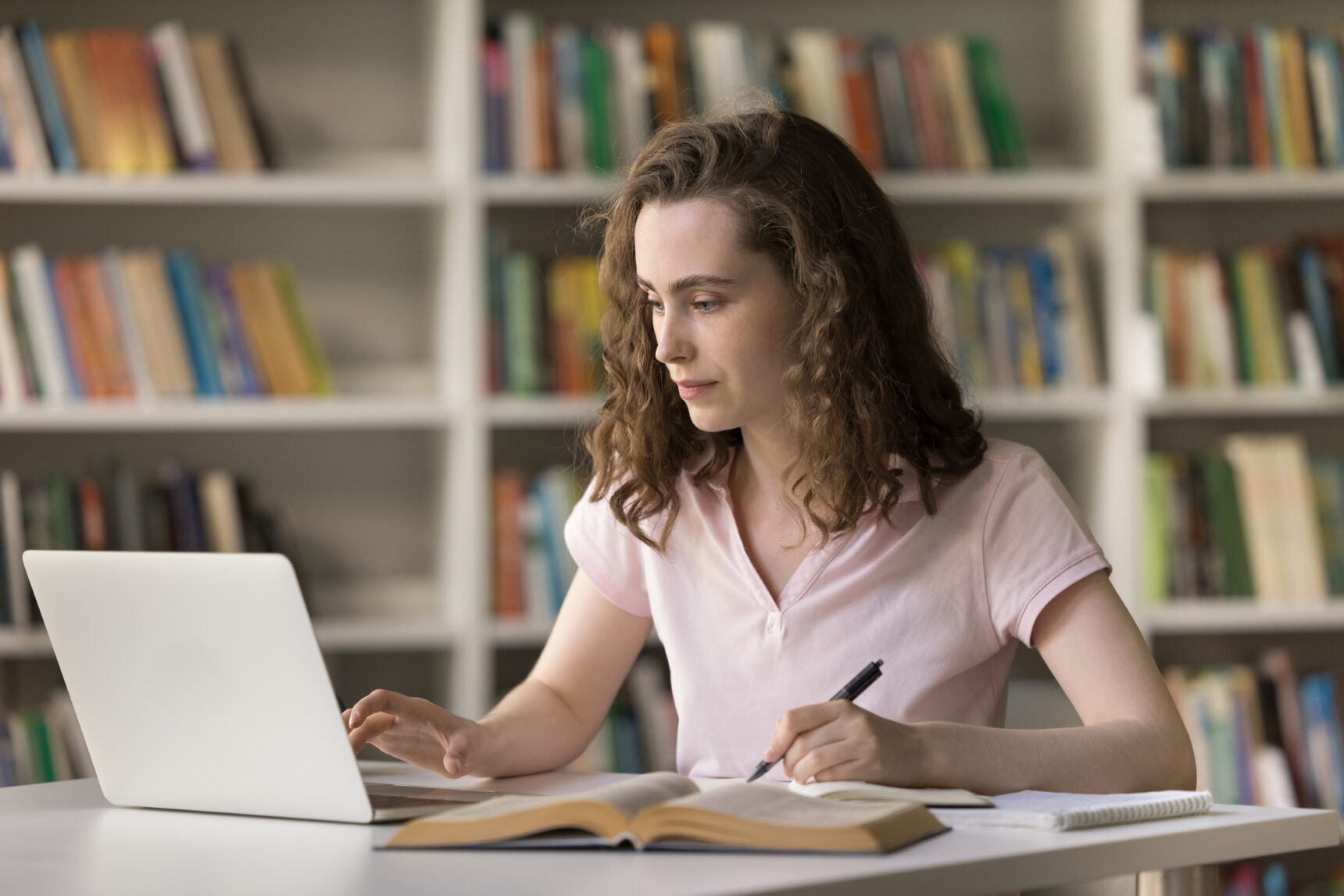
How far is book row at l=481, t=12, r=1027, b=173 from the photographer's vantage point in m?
2.62

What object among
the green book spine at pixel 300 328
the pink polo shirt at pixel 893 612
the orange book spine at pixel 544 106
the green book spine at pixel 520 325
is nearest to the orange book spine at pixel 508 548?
the green book spine at pixel 520 325

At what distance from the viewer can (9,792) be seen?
1292mm

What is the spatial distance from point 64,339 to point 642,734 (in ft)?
3.98

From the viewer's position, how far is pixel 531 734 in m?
1.40

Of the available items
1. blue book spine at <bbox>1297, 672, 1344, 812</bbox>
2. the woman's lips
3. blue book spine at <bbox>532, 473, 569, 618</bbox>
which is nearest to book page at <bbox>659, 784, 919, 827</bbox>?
the woman's lips

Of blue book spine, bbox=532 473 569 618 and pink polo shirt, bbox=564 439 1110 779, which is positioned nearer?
pink polo shirt, bbox=564 439 1110 779

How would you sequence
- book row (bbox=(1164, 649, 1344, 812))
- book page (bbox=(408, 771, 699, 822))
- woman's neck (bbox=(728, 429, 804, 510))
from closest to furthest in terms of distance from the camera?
book page (bbox=(408, 771, 699, 822)) < woman's neck (bbox=(728, 429, 804, 510)) < book row (bbox=(1164, 649, 1344, 812))

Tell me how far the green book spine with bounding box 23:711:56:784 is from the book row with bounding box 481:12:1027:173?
48.7 inches

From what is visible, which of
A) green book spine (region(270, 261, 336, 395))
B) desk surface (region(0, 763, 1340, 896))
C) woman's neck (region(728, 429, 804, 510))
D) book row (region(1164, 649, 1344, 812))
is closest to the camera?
desk surface (region(0, 763, 1340, 896))

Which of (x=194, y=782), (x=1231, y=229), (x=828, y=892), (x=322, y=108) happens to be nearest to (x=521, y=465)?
(x=322, y=108)

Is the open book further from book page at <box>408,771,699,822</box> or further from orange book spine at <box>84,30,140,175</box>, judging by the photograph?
orange book spine at <box>84,30,140,175</box>

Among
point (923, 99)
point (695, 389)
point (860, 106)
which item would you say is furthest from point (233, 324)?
point (695, 389)

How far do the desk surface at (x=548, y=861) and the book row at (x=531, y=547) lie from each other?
1495 millimetres

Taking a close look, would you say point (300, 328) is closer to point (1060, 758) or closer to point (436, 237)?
point (436, 237)
